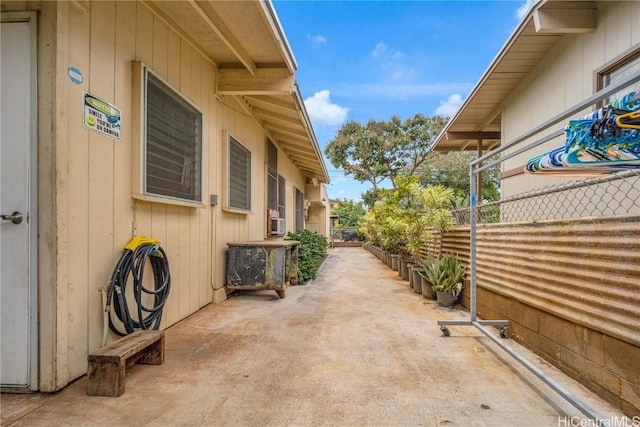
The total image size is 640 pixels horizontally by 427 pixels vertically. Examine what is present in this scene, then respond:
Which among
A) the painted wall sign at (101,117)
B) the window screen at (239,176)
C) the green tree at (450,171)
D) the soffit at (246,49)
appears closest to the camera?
the painted wall sign at (101,117)

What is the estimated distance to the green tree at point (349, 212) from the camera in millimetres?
30094

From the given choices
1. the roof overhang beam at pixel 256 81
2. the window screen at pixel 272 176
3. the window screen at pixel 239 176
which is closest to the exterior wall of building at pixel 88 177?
the roof overhang beam at pixel 256 81

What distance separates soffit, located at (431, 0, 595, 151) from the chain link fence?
5.59 feet

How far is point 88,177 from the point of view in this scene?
7.04 feet

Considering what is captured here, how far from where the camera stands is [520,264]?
276cm

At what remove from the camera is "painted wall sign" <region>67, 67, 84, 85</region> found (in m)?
2.00

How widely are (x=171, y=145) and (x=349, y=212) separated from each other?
28.4 metres

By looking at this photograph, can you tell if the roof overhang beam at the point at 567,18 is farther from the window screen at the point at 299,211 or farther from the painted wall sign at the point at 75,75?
the window screen at the point at 299,211

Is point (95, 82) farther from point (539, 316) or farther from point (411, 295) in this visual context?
point (411, 295)

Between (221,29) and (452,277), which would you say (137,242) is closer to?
(221,29)

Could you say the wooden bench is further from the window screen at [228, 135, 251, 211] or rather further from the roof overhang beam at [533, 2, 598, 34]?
the roof overhang beam at [533, 2, 598, 34]

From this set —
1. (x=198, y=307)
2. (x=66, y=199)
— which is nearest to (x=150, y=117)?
(x=66, y=199)

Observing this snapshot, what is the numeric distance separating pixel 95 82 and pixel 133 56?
0.55 metres

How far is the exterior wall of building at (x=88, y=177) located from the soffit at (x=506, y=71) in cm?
383
